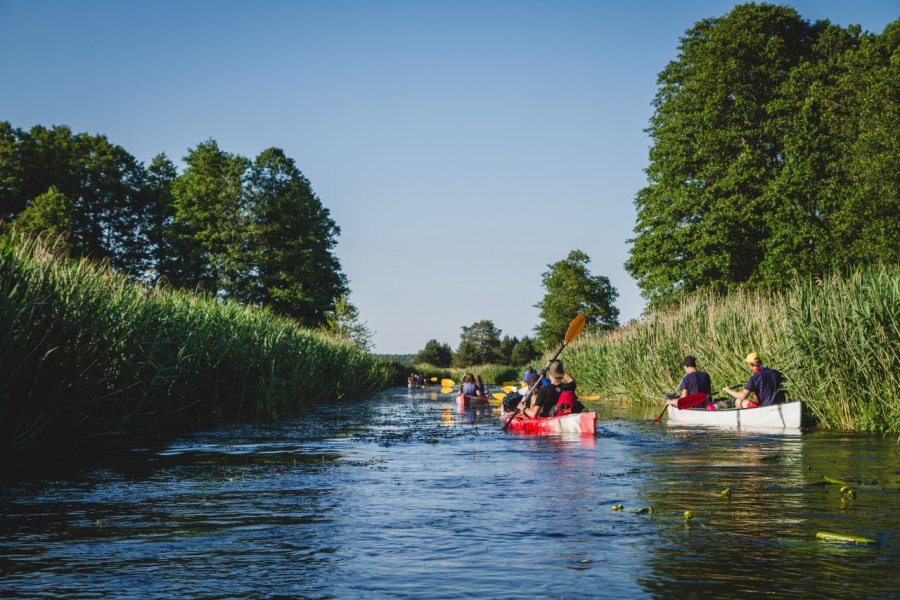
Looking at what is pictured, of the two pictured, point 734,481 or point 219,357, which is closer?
point 734,481

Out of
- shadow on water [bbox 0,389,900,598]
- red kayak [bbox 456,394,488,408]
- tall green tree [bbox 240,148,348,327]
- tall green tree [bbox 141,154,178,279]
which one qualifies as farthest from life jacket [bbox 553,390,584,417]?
tall green tree [bbox 141,154,178,279]

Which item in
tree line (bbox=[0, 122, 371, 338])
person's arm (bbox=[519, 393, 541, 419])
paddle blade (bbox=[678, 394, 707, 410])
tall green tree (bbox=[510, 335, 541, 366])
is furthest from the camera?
tall green tree (bbox=[510, 335, 541, 366])

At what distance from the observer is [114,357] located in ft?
38.8

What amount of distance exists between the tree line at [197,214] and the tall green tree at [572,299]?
983 inches

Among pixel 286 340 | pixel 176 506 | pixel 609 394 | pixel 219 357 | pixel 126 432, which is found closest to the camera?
pixel 176 506

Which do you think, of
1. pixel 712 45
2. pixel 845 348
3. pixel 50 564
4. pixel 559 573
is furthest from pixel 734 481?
pixel 712 45

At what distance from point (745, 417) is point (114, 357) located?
11053 millimetres

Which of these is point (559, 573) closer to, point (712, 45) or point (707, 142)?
point (707, 142)

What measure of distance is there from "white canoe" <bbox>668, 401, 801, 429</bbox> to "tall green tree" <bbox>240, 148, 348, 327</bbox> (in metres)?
34.6

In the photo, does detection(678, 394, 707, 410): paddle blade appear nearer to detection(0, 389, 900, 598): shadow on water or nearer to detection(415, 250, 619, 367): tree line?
detection(0, 389, 900, 598): shadow on water

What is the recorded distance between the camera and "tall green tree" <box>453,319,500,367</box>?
123 m

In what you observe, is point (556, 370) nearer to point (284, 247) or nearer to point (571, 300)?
point (284, 247)

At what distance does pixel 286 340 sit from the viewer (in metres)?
20.1

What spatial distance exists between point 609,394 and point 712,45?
1763 cm
